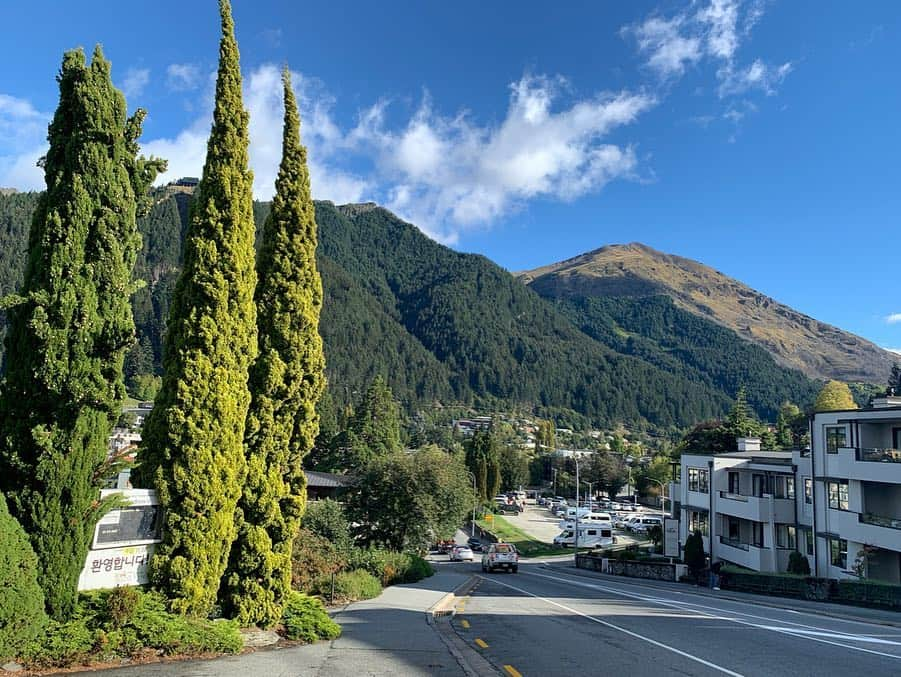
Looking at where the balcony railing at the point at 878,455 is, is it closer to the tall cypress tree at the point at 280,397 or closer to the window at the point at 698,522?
the window at the point at 698,522

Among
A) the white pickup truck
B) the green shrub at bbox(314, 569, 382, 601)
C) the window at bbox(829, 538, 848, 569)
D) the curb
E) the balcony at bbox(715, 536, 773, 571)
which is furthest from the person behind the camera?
the white pickup truck

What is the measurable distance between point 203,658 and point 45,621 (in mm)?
2342

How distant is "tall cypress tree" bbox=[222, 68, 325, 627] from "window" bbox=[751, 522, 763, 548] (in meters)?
35.4

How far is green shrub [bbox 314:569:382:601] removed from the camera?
772 inches

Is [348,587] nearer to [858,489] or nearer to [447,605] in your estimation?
[447,605]

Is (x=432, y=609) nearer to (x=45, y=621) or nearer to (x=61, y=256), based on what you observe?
(x=45, y=621)

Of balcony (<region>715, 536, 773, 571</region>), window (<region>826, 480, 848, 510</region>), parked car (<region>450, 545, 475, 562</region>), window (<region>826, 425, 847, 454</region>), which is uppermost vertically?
window (<region>826, 425, 847, 454</region>)

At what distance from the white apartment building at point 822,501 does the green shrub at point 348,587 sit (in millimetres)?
23010

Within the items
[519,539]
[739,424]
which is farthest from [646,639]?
[739,424]

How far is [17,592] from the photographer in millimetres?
8258

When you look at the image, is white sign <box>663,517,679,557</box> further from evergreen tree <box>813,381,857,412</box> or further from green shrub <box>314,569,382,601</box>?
evergreen tree <box>813,381,857,412</box>

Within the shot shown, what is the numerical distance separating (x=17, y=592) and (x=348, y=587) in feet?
41.7

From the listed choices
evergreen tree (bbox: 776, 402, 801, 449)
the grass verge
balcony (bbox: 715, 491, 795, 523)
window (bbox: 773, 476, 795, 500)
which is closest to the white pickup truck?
balcony (bbox: 715, 491, 795, 523)

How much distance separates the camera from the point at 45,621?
8.60 metres
